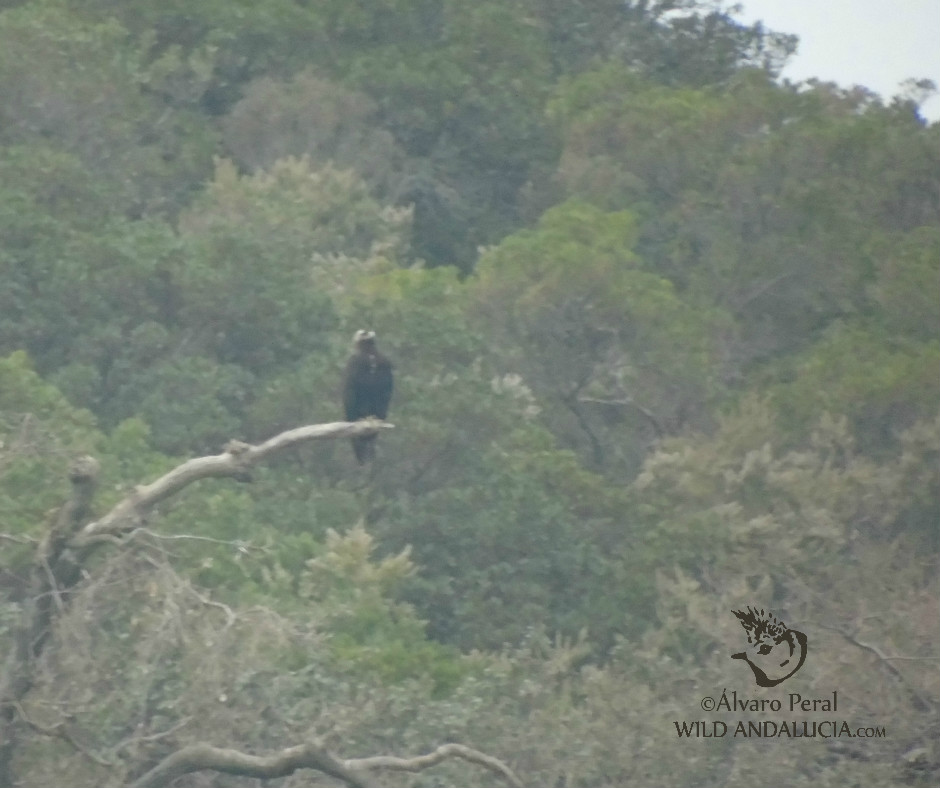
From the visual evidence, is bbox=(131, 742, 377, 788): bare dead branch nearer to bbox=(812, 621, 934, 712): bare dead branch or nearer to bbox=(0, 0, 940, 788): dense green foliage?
bbox=(0, 0, 940, 788): dense green foliage

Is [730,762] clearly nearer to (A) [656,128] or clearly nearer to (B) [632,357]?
(B) [632,357]

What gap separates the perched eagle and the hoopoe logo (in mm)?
2247

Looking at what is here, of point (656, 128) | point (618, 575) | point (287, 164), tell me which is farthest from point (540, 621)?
point (656, 128)

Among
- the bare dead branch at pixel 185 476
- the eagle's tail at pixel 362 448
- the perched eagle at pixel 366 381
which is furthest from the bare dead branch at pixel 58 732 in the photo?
the perched eagle at pixel 366 381

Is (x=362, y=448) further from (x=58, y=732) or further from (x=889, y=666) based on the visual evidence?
(x=889, y=666)

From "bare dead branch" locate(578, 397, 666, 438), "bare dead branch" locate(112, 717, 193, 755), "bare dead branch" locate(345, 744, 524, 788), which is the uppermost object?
"bare dead branch" locate(578, 397, 666, 438)

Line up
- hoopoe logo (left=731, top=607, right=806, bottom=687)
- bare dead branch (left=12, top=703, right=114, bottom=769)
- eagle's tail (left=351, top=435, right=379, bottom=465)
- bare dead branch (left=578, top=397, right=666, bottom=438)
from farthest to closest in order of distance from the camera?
bare dead branch (left=578, top=397, right=666, bottom=438) < hoopoe logo (left=731, top=607, right=806, bottom=687) < eagle's tail (left=351, top=435, right=379, bottom=465) < bare dead branch (left=12, top=703, right=114, bottom=769)

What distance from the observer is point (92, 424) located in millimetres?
11922

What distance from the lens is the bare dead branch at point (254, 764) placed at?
7230mm

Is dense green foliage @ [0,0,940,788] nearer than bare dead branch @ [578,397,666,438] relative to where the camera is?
Yes

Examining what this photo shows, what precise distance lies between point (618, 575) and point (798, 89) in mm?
11097

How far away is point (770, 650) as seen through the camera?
400 inches

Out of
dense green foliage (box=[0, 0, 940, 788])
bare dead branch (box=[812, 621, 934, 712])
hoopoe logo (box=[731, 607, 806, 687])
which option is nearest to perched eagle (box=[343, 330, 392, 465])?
dense green foliage (box=[0, 0, 940, 788])

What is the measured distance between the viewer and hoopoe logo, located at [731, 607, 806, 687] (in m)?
10.1
